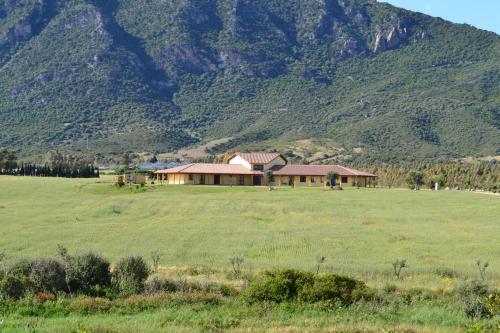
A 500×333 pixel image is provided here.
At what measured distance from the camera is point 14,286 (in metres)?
20.2

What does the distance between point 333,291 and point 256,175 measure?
2743 inches

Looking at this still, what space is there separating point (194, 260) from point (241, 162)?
64.7 metres

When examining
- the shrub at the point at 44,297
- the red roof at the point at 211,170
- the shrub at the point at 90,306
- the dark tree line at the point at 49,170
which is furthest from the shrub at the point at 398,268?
the dark tree line at the point at 49,170

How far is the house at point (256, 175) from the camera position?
87.7 m

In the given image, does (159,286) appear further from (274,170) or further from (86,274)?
(274,170)

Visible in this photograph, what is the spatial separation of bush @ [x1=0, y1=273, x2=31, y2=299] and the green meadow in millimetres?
2493

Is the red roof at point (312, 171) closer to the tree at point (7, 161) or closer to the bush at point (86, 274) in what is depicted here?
the tree at point (7, 161)

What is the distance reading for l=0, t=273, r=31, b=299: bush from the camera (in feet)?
65.4

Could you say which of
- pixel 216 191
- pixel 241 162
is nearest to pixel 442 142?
pixel 241 162

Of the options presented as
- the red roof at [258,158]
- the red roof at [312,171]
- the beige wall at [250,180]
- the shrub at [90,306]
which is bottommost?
the shrub at [90,306]

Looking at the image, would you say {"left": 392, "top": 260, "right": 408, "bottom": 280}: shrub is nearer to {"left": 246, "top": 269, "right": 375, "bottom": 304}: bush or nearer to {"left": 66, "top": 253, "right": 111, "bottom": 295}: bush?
{"left": 246, "top": 269, "right": 375, "bottom": 304}: bush

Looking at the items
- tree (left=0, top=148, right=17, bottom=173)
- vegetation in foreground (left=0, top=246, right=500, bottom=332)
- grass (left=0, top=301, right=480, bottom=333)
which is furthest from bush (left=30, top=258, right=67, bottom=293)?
tree (left=0, top=148, right=17, bottom=173)

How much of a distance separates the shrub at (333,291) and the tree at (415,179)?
7150cm

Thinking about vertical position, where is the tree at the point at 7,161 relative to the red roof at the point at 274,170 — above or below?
above
